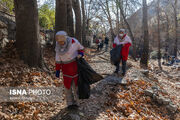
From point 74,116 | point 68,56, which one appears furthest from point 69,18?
point 74,116

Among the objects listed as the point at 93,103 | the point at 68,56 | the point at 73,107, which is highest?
the point at 68,56

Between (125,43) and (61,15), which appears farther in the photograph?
(61,15)

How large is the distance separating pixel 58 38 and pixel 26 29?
7.47 ft

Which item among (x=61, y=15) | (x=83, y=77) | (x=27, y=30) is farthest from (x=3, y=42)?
(x=61, y=15)

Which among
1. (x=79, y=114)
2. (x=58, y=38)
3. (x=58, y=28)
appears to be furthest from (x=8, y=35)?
(x=79, y=114)

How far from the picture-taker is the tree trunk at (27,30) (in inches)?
183

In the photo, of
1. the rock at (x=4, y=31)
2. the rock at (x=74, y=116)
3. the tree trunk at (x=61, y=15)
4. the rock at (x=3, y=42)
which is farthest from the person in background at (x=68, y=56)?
the tree trunk at (x=61, y=15)

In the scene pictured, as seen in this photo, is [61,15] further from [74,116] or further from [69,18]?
[74,116]

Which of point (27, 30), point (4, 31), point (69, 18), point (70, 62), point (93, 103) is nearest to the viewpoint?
point (70, 62)

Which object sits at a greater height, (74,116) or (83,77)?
(83,77)

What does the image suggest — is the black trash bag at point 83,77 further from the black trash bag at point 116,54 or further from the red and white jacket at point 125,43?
the red and white jacket at point 125,43

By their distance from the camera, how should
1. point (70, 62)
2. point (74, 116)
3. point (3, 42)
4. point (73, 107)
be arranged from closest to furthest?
point (74, 116), point (70, 62), point (73, 107), point (3, 42)

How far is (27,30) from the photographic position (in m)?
4.70

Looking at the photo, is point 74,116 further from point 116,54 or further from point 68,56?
point 116,54
